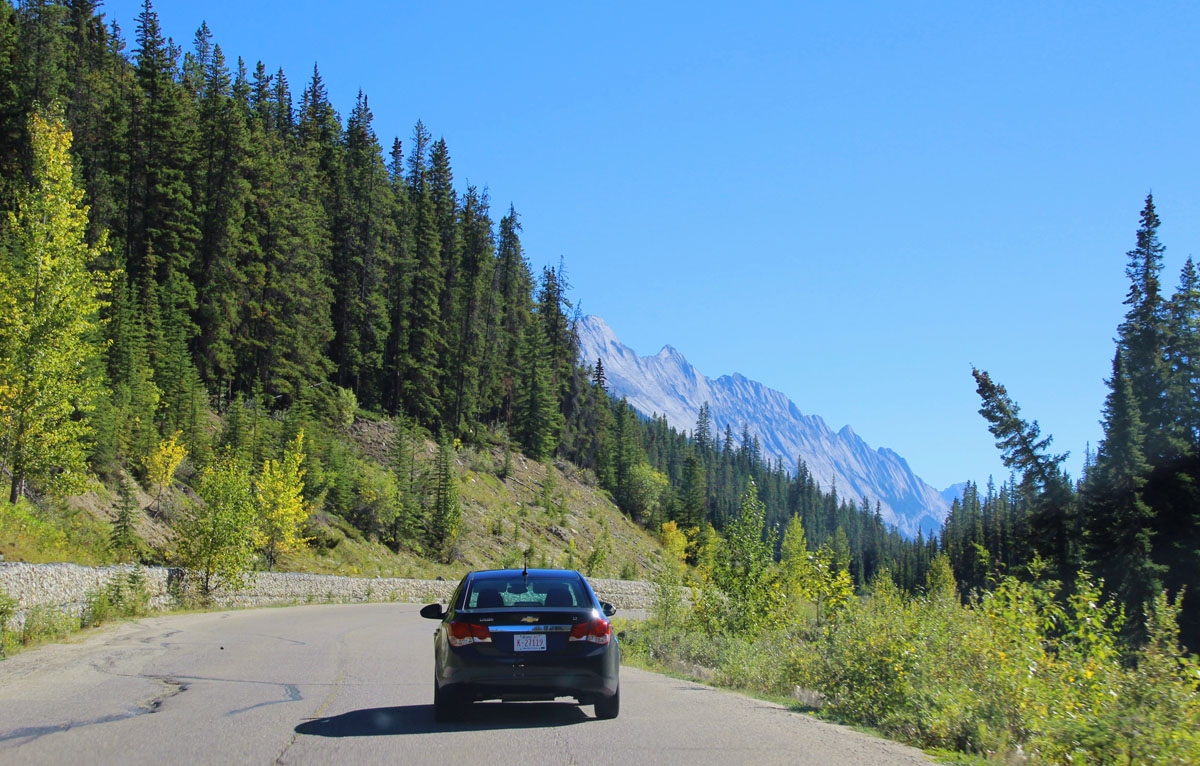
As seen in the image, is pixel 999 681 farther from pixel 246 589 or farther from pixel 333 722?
pixel 246 589

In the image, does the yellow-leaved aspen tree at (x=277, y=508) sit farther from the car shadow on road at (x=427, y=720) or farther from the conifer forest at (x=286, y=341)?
the car shadow on road at (x=427, y=720)

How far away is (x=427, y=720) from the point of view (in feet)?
28.7

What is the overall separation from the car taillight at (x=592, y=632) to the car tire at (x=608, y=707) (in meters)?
0.63

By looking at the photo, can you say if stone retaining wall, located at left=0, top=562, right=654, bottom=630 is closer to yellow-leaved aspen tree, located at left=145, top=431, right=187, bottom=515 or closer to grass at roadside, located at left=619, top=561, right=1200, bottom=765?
yellow-leaved aspen tree, located at left=145, top=431, right=187, bottom=515

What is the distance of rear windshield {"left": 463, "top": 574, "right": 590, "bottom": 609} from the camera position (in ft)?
29.4

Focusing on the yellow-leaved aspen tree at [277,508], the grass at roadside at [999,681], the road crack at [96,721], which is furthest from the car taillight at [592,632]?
the yellow-leaved aspen tree at [277,508]

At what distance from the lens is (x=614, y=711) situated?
8914 mm

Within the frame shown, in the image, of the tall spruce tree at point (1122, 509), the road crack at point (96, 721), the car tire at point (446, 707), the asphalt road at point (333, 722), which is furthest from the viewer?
the tall spruce tree at point (1122, 509)

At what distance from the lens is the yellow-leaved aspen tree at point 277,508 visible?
38.0m

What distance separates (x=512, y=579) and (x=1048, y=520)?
43796 mm

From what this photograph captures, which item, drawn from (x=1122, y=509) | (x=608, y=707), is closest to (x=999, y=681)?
(x=608, y=707)

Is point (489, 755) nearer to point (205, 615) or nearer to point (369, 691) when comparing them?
point (369, 691)

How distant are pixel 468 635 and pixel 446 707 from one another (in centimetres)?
77

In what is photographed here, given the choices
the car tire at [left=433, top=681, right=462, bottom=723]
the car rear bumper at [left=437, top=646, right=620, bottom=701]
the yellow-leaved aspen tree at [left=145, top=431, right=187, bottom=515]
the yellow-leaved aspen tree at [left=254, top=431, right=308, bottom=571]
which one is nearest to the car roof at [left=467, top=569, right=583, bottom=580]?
the car rear bumper at [left=437, top=646, right=620, bottom=701]
